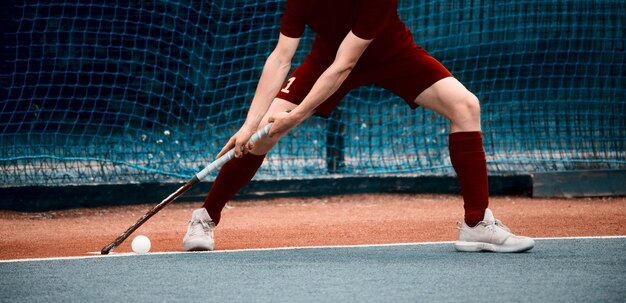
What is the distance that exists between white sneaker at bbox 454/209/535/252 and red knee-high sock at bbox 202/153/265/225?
1128mm

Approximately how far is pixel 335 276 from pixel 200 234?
1.08m

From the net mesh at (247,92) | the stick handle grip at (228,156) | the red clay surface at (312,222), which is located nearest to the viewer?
the stick handle grip at (228,156)

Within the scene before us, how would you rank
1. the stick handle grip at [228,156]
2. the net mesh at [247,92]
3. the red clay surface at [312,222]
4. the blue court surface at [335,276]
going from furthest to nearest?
the net mesh at [247,92], the red clay surface at [312,222], the stick handle grip at [228,156], the blue court surface at [335,276]

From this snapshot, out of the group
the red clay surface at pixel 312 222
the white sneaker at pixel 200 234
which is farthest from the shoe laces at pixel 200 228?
the red clay surface at pixel 312 222

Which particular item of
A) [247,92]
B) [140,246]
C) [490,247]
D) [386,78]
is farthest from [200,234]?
[247,92]

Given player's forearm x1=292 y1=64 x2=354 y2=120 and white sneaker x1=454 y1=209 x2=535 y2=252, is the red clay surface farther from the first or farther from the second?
player's forearm x1=292 y1=64 x2=354 y2=120

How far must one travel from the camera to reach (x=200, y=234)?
16.7ft

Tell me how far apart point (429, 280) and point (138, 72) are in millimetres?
4939

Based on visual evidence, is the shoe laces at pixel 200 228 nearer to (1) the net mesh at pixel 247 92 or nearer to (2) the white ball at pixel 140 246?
(2) the white ball at pixel 140 246

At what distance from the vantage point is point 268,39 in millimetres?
8844

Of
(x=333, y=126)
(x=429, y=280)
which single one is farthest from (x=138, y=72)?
(x=429, y=280)

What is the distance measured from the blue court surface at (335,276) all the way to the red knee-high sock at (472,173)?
8.7 inches

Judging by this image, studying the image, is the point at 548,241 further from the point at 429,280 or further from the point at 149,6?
the point at 149,6

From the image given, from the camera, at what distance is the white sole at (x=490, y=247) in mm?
4875
